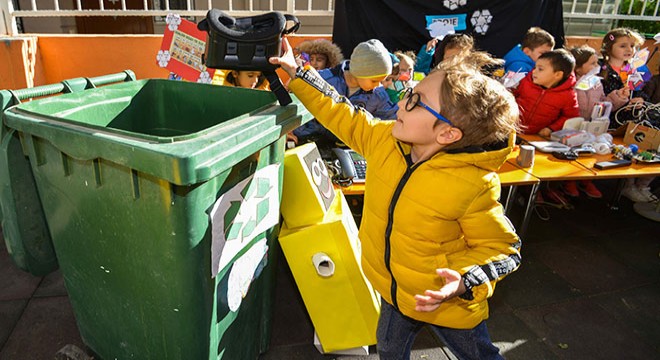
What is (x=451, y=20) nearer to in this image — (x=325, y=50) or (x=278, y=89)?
(x=325, y=50)

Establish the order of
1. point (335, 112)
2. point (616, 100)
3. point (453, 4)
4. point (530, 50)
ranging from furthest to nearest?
point (453, 4), point (530, 50), point (616, 100), point (335, 112)

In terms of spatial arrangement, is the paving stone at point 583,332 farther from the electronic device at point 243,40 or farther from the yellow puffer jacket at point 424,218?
the electronic device at point 243,40

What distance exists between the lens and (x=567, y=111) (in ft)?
12.7

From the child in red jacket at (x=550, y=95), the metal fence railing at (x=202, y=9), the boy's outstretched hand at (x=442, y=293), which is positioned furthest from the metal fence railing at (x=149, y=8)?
the boy's outstretched hand at (x=442, y=293)

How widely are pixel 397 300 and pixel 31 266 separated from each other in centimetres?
166

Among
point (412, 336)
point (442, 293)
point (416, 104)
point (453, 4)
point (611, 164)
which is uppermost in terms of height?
point (453, 4)

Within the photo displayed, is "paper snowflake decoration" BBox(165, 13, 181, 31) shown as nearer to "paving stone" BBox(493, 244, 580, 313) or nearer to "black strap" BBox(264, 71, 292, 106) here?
"black strap" BBox(264, 71, 292, 106)

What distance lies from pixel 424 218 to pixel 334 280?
84 centimetres

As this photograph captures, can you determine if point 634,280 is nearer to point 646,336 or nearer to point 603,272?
point 603,272

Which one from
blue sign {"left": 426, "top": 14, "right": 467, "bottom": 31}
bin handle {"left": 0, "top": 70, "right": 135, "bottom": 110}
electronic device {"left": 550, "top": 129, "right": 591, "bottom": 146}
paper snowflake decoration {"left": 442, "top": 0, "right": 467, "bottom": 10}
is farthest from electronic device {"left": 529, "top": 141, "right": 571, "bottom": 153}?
bin handle {"left": 0, "top": 70, "right": 135, "bottom": 110}

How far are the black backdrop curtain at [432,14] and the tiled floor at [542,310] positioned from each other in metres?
2.80

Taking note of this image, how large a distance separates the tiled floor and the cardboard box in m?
0.86

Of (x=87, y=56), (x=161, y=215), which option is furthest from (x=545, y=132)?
(x=87, y=56)

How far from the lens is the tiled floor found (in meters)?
2.41
